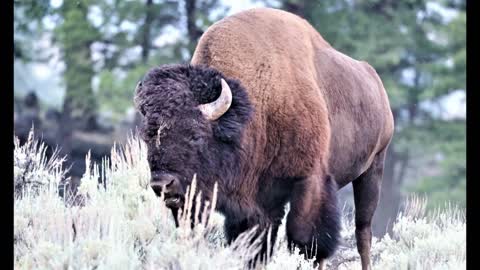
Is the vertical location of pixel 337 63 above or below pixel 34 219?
above

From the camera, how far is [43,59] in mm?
15281

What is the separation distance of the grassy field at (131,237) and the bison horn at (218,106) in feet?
1.88

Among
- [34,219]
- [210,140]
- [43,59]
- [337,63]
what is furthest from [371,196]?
[43,59]

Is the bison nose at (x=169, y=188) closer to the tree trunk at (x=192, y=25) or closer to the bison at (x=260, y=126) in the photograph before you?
the bison at (x=260, y=126)

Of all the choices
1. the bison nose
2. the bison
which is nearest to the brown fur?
the bison

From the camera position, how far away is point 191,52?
542 inches

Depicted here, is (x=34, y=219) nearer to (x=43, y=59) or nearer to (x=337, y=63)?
(x=337, y=63)

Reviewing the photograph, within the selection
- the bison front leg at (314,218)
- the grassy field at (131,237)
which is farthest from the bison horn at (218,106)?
the bison front leg at (314,218)

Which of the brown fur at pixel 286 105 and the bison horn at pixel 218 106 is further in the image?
the brown fur at pixel 286 105

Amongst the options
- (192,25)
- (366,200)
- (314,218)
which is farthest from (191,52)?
(314,218)

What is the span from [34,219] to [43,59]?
37.5ft

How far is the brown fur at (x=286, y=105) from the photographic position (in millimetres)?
4801

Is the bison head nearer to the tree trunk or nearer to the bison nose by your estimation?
the bison nose

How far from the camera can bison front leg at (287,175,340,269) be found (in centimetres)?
482
